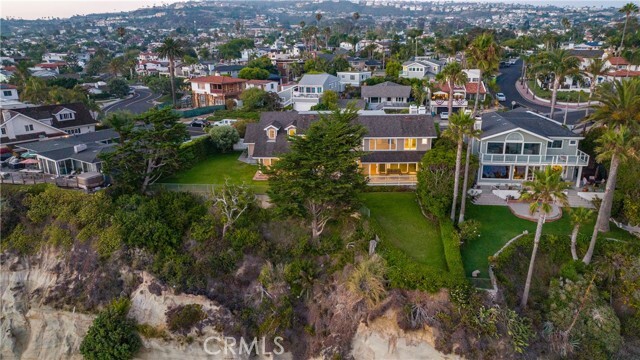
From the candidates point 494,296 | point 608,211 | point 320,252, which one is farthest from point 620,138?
point 320,252

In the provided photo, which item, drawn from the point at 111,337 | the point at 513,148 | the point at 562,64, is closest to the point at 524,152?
the point at 513,148

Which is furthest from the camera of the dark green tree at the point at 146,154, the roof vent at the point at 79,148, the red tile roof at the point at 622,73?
the red tile roof at the point at 622,73

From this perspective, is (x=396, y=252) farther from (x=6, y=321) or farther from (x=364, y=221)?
(x=6, y=321)

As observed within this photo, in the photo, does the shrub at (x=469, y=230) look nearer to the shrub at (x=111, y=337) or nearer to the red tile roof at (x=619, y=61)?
the shrub at (x=111, y=337)

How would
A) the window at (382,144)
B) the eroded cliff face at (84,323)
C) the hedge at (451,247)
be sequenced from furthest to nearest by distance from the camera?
the window at (382,144) < the hedge at (451,247) < the eroded cliff face at (84,323)

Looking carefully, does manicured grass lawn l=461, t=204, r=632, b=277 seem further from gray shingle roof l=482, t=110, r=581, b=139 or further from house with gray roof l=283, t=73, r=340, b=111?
house with gray roof l=283, t=73, r=340, b=111

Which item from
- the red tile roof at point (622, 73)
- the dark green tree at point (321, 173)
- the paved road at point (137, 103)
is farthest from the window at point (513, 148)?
the paved road at point (137, 103)

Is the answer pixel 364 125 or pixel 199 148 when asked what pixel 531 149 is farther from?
pixel 199 148
